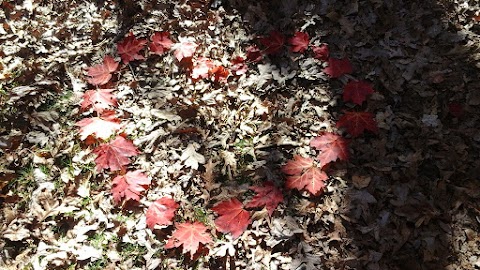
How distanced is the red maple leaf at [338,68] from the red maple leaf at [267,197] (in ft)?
4.34

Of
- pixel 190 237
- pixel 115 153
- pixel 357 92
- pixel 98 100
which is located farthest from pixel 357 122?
pixel 98 100

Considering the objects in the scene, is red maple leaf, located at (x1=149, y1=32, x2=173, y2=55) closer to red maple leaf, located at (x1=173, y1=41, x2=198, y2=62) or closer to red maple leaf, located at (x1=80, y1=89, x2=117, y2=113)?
red maple leaf, located at (x1=173, y1=41, x2=198, y2=62)

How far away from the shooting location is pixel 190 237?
9.55 ft

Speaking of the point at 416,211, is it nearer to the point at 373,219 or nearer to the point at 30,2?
the point at 373,219

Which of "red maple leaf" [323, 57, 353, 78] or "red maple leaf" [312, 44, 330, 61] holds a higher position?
"red maple leaf" [312, 44, 330, 61]

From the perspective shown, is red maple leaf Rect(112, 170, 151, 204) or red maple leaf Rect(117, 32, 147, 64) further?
red maple leaf Rect(117, 32, 147, 64)

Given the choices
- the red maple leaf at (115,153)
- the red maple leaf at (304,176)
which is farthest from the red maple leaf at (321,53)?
the red maple leaf at (115,153)

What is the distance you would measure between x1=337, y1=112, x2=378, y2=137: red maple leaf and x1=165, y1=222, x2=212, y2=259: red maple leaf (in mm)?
1498

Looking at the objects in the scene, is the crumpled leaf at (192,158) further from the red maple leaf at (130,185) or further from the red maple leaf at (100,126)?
the red maple leaf at (100,126)

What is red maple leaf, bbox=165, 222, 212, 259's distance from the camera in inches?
113

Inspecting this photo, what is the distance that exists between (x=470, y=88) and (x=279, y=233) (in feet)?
7.43

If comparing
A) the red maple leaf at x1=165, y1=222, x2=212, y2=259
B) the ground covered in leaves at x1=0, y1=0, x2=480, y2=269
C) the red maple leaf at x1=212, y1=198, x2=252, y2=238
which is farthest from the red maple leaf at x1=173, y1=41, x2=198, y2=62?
the red maple leaf at x1=165, y1=222, x2=212, y2=259

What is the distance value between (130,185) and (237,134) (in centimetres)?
102

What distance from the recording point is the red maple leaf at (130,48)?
401 centimetres
